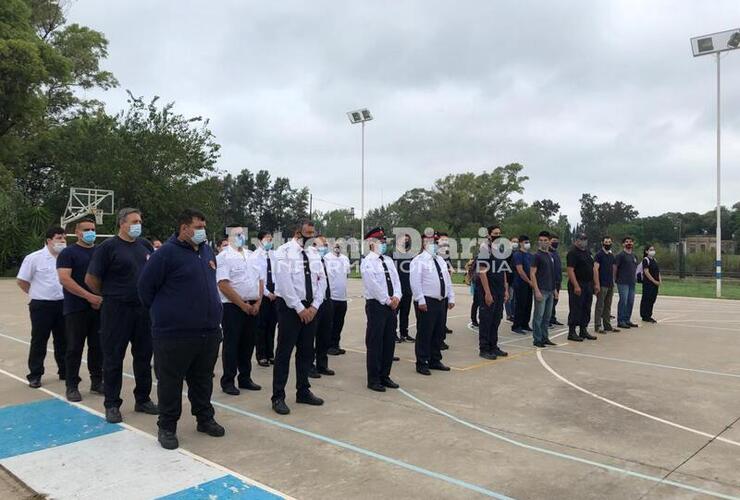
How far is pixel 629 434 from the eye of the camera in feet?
16.1

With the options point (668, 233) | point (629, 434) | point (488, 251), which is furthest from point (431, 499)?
point (668, 233)

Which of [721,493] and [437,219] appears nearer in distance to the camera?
[721,493]

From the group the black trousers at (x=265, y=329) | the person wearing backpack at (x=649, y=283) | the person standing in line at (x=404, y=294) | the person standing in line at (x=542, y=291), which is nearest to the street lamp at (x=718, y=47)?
the person wearing backpack at (x=649, y=283)

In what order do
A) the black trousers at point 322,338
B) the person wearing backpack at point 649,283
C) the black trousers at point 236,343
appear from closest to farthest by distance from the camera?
the black trousers at point 236,343
the black trousers at point 322,338
the person wearing backpack at point 649,283

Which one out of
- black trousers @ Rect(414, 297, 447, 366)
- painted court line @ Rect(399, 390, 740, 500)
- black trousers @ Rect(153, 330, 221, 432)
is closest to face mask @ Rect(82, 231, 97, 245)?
black trousers @ Rect(153, 330, 221, 432)

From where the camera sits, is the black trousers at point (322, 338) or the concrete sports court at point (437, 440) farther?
the black trousers at point (322, 338)

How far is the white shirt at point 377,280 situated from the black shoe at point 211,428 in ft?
7.72

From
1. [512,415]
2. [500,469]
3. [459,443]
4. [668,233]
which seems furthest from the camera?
[668,233]

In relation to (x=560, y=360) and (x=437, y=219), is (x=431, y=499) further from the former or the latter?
(x=437, y=219)

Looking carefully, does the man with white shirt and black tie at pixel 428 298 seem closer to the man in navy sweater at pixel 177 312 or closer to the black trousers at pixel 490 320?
the black trousers at pixel 490 320

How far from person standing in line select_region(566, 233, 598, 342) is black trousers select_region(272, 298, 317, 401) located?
6073 millimetres

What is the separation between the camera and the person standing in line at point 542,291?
9.41 meters

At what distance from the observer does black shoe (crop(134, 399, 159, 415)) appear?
5.50 m

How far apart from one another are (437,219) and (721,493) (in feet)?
181
